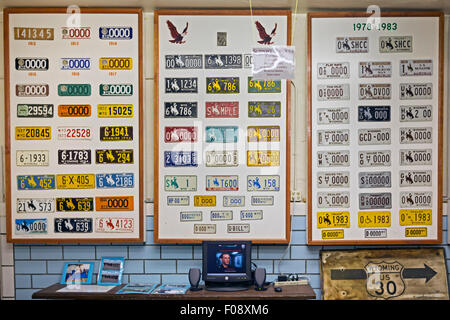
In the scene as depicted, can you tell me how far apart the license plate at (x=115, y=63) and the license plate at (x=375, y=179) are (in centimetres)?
225

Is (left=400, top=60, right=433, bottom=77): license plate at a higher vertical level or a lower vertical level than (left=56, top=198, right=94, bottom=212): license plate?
higher

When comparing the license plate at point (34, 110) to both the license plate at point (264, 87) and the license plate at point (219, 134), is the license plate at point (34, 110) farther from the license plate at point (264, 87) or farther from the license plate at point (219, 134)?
the license plate at point (264, 87)

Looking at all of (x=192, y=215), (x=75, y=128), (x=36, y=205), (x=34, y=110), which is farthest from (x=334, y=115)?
(x=36, y=205)

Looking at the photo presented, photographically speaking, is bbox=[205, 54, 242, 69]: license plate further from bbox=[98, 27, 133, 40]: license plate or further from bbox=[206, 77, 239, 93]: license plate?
bbox=[98, 27, 133, 40]: license plate

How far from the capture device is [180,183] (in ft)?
9.81

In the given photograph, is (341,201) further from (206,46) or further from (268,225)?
(206,46)

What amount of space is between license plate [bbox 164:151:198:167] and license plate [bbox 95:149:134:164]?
318 mm

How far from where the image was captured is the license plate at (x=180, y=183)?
2.98m

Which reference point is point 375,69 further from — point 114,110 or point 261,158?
point 114,110

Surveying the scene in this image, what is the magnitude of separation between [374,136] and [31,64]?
9.99 ft

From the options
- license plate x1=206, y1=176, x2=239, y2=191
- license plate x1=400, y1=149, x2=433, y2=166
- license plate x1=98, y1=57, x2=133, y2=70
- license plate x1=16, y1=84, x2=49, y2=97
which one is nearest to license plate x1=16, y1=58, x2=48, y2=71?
license plate x1=16, y1=84, x2=49, y2=97

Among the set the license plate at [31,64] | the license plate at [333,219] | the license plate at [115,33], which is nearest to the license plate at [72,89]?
the license plate at [31,64]

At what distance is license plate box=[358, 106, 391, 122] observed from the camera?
2980mm

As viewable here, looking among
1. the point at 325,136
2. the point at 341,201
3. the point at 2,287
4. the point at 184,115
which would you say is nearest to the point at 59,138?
the point at 184,115
